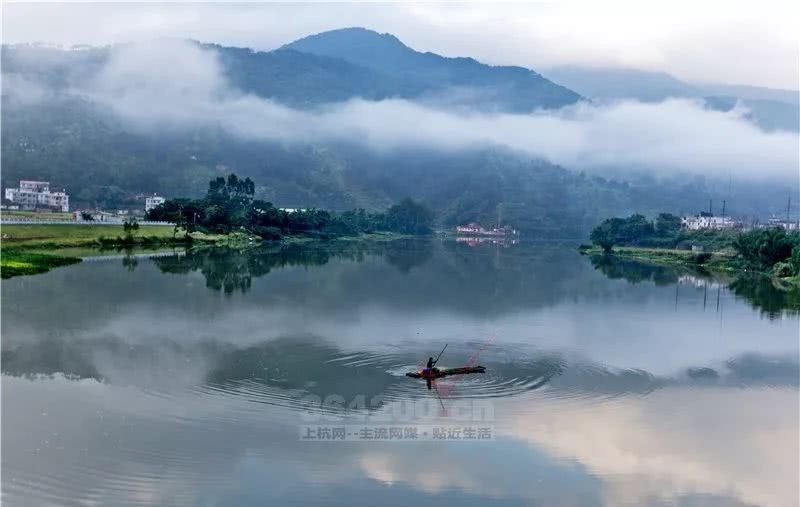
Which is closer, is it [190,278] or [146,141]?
[190,278]

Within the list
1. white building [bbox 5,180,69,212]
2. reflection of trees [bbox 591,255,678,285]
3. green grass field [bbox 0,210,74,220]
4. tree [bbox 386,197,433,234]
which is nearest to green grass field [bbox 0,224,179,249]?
green grass field [bbox 0,210,74,220]

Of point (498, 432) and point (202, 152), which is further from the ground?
point (202, 152)

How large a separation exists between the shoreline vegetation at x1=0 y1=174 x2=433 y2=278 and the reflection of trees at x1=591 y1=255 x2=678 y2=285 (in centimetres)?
2915

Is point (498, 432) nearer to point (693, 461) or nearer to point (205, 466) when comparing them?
point (693, 461)

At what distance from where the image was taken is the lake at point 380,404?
469 inches

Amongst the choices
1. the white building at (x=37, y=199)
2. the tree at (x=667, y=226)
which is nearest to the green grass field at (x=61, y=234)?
the white building at (x=37, y=199)

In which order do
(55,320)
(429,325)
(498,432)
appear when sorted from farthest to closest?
(429,325), (55,320), (498,432)

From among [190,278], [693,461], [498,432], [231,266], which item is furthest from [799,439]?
[231,266]

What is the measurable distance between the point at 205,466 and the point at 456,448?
4.04 meters

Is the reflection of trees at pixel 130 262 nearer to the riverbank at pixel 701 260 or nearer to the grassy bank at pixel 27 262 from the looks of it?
the grassy bank at pixel 27 262

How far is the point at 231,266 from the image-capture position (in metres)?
45.2

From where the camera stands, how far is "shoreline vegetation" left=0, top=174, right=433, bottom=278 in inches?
1728

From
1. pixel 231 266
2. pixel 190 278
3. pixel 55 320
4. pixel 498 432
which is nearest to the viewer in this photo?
pixel 498 432

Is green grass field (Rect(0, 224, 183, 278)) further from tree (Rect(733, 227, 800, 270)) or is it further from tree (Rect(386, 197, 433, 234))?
tree (Rect(386, 197, 433, 234))
